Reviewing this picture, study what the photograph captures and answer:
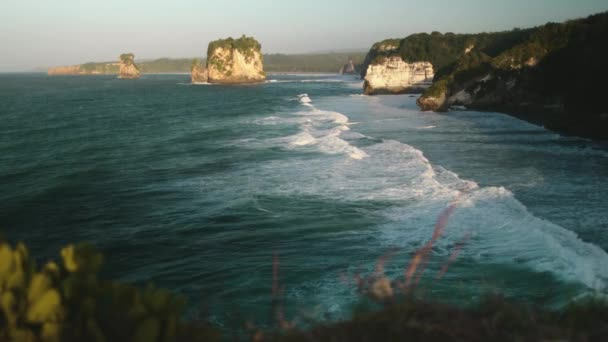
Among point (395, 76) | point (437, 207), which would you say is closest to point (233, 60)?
point (395, 76)

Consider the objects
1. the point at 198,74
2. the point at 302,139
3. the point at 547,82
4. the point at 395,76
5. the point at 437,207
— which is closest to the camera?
the point at 437,207

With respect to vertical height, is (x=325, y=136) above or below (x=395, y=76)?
below

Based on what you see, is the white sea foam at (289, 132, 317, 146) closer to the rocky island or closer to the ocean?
the ocean

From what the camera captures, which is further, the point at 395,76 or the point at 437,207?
the point at 395,76

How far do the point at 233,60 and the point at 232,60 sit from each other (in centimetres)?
32

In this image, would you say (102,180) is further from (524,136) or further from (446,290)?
(524,136)

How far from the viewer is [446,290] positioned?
1188 cm

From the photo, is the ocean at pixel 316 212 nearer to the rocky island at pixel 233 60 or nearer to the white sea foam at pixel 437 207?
the white sea foam at pixel 437 207

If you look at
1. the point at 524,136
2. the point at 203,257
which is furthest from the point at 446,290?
the point at 524,136

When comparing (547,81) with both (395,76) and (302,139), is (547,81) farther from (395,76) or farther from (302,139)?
(395,76)

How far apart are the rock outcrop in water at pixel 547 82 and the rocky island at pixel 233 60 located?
105 m

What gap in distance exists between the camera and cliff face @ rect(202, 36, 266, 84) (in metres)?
159

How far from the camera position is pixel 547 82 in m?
49.0

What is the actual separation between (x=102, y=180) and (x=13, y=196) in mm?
4218
